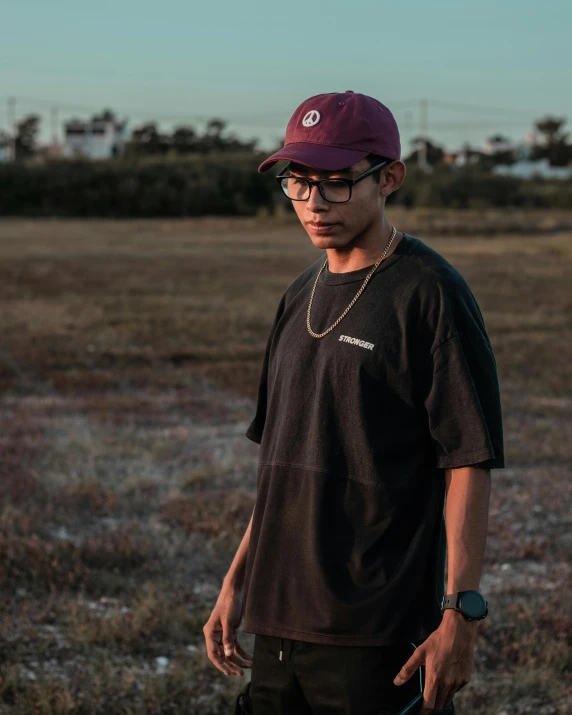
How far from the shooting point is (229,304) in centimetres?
1836

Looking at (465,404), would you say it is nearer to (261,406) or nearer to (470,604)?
(470,604)

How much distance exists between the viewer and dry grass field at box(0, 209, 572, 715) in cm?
417

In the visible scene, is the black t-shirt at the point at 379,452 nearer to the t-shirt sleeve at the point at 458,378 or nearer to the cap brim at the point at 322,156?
the t-shirt sleeve at the point at 458,378

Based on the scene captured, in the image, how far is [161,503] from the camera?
665cm

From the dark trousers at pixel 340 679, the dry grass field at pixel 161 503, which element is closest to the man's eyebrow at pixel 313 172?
the dark trousers at pixel 340 679

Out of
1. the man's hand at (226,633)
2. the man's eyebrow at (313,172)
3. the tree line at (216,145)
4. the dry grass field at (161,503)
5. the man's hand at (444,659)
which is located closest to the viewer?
the man's hand at (444,659)

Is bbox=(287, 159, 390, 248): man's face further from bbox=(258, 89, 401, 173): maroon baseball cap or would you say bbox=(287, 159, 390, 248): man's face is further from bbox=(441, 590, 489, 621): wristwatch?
bbox=(441, 590, 489, 621): wristwatch

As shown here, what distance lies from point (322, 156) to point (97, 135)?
112375 mm

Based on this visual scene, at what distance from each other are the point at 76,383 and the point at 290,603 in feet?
29.4

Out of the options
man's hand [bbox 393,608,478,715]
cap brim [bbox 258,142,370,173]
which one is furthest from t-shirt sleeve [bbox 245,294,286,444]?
man's hand [bbox 393,608,478,715]

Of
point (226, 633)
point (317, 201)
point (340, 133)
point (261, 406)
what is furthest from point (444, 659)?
point (340, 133)

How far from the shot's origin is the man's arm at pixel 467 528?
2.10m

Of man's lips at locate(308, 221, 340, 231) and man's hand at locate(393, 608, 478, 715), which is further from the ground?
man's lips at locate(308, 221, 340, 231)

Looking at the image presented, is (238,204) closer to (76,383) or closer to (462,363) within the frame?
(76,383)
